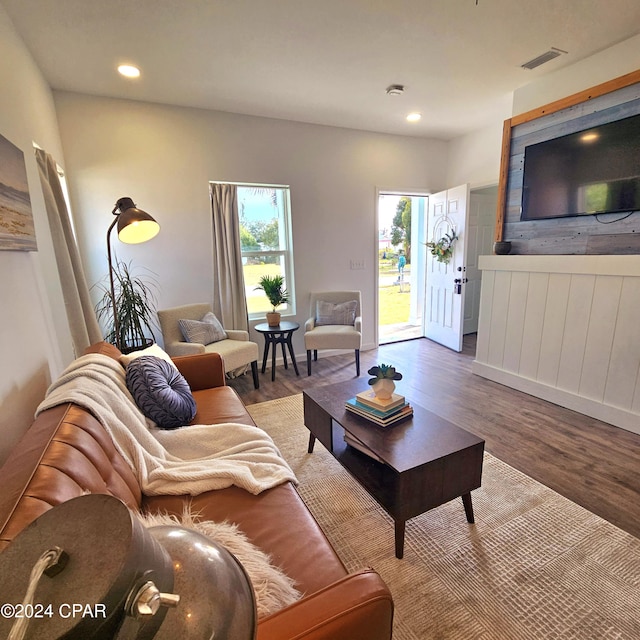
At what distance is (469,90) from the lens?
3086 millimetres

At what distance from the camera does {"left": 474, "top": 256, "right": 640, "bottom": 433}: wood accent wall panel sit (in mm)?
2430

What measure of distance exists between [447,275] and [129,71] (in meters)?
3.82

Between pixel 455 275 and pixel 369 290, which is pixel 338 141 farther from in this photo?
pixel 455 275

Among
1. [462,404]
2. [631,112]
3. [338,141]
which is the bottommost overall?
[462,404]

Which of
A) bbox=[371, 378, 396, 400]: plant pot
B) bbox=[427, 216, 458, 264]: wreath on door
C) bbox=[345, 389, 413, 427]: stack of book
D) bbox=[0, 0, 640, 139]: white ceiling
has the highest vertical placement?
bbox=[0, 0, 640, 139]: white ceiling

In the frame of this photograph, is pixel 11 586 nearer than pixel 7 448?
Yes

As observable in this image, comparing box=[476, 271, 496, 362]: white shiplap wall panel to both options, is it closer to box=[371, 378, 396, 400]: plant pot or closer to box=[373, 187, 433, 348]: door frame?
box=[373, 187, 433, 348]: door frame

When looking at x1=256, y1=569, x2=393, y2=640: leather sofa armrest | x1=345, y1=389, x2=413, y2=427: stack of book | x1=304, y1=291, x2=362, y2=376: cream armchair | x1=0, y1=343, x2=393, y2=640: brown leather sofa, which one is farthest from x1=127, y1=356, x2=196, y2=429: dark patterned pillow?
x1=304, y1=291, x2=362, y2=376: cream armchair

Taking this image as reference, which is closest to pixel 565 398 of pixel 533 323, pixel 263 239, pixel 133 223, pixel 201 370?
pixel 533 323

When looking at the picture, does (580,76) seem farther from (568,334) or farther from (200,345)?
(200,345)

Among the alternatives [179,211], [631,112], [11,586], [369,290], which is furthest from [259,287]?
[11,586]

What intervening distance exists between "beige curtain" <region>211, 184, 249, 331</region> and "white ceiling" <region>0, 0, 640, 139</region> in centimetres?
83

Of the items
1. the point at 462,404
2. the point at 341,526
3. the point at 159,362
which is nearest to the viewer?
the point at 341,526

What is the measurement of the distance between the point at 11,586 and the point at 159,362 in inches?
65.0
